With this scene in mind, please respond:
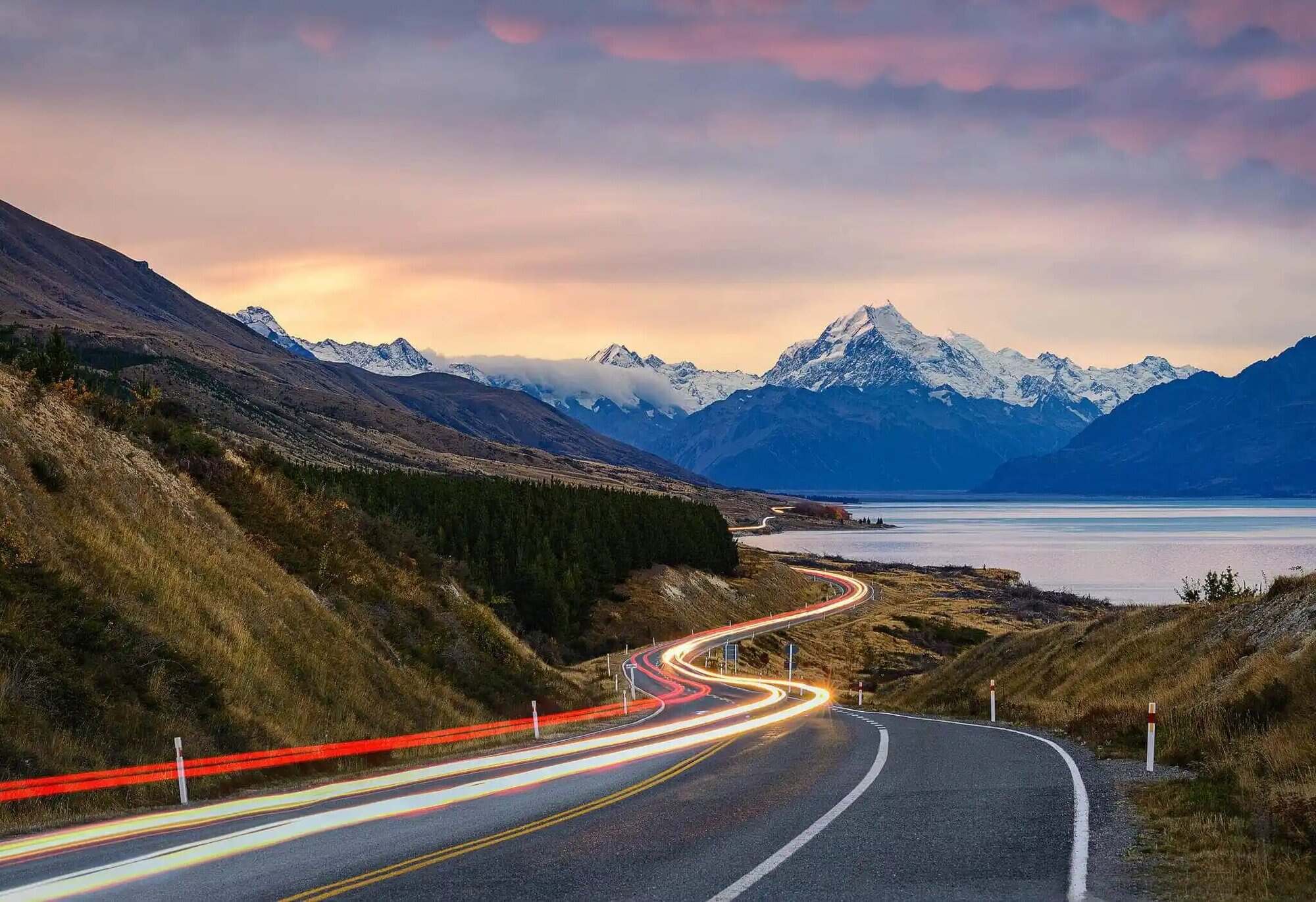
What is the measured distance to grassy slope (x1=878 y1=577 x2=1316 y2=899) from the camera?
11.2m

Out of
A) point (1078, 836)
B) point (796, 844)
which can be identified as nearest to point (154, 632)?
point (796, 844)

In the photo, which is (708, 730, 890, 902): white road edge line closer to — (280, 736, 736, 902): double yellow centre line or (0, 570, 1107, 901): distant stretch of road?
(0, 570, 1107, 901): distant stretch of road

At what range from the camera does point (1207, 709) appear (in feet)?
67.0

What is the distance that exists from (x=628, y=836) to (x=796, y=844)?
77.4 inches

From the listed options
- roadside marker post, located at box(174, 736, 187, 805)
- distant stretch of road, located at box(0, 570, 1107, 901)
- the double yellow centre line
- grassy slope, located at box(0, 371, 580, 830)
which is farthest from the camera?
grassy slope, located at box(0, 371, 580, 830)

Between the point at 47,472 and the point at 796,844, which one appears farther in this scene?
the point at 47,472

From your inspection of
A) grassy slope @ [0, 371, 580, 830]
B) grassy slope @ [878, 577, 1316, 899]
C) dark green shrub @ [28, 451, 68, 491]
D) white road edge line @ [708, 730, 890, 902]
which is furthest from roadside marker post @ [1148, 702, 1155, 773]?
dark green shrub @ [28, 451, 68, 491]

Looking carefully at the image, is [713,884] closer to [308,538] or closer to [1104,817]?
[1104,817]

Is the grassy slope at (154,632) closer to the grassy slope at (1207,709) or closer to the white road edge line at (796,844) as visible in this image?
the white road edge line at (796,844)

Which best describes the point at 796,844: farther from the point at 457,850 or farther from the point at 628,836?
the point at 457,850

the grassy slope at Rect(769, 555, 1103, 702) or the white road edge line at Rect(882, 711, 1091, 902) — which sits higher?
the white road edge line at Rect(882, 711, 1091, 902)

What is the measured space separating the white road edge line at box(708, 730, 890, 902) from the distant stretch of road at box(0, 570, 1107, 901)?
0.12 ft

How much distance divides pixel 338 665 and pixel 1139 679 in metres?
19.8

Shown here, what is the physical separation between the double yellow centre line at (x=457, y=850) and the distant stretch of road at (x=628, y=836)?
4 cm
